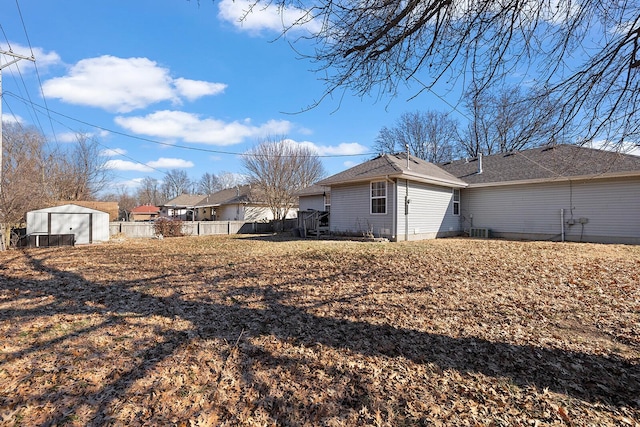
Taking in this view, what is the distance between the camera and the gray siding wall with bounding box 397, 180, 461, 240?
13664 millimetres

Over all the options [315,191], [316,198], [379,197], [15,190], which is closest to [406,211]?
[379,197]

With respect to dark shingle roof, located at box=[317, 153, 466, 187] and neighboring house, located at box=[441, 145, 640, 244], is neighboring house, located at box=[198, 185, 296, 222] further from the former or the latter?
neighboring house, located at box=[441, 145, 640, 244]

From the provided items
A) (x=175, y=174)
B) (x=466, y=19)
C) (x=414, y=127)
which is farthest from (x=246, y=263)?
(x=175, y=174)

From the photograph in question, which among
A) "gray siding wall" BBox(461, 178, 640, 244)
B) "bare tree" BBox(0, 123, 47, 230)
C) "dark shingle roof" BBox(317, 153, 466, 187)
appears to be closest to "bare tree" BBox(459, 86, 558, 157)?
"dark shingle roof" BBox(317, 153, 466, 187)

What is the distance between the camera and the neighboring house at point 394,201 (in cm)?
1349

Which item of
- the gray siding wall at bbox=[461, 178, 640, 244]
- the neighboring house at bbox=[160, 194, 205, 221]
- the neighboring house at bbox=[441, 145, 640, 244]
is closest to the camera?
the neighboring house at bbox=[441, 145, 640, 244]

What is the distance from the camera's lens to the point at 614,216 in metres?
12.6

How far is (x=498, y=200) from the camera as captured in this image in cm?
1575

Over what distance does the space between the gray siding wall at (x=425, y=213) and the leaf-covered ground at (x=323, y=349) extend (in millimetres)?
6774

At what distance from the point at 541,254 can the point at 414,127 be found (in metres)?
24.4

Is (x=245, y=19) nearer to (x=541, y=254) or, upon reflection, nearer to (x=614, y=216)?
(x=541, y=254)

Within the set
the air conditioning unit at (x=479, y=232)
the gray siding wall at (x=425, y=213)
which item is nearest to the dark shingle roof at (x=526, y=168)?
the gray siding wall at (x=425, y=213)

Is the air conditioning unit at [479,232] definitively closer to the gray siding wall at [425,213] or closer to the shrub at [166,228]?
the gray siding wall at [425,213]

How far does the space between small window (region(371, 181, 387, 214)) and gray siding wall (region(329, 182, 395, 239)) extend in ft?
0.56
